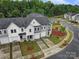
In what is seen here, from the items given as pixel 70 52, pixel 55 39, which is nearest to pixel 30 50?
pixel 70 52

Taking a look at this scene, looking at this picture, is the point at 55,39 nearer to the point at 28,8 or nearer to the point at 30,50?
the point at 30,50

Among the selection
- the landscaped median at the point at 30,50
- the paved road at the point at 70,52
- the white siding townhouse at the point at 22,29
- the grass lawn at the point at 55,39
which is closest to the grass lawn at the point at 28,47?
the landscaped median at the point at 30,50

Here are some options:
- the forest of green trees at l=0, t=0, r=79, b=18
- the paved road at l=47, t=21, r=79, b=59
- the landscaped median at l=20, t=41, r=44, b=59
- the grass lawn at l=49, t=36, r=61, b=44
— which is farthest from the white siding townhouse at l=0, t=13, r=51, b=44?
the forest of green trees at l=0, t=0, r=79, b=18

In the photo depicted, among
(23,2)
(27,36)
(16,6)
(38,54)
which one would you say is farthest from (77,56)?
(23,2)

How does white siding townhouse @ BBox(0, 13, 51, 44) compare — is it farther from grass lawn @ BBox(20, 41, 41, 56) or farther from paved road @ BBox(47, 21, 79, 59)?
paved road @ BBox(47, 21, 79, 59)

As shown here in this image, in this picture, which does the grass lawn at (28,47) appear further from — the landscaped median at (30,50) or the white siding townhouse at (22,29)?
the white siding townhouse at (22,29)

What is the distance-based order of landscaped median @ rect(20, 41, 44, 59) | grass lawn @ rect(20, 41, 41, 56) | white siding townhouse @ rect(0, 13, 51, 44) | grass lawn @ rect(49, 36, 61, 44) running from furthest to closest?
1. grass lawn @ rect(49, 36, 61, 44)
2. white siding townhouse @ rect(0, 13, 51, 44)
3. grass lawn @ rect(20, 41, 41, 56)
4. landscaped median @ rect(20, 41, 44, 59)
